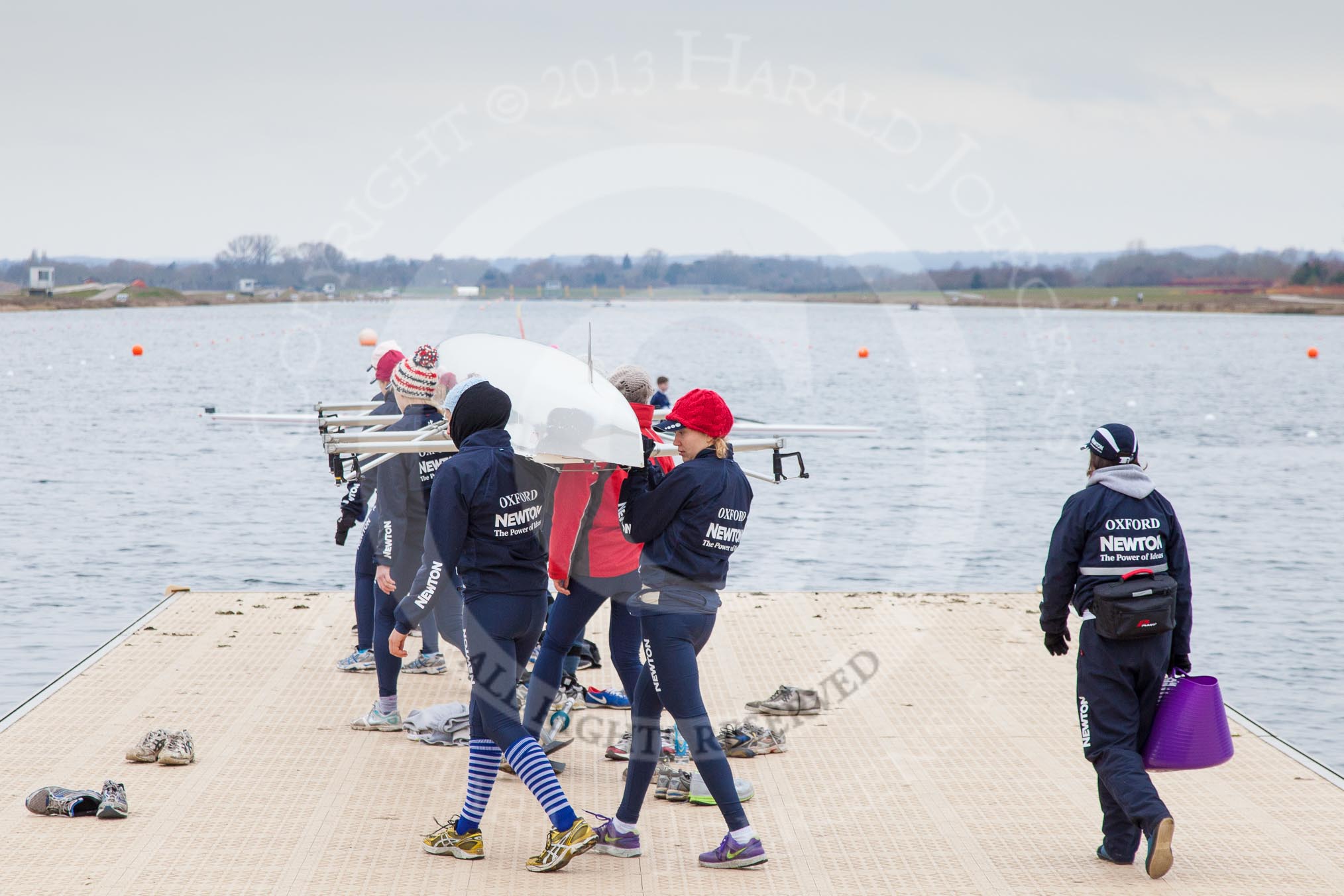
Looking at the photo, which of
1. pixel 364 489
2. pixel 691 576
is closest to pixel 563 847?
pixel 691 576

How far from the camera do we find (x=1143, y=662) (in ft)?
17.1

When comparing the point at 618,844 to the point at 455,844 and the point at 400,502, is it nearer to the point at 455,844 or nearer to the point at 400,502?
the point at 455,844

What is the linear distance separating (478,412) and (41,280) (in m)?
128

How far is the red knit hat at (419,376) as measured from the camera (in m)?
6.83

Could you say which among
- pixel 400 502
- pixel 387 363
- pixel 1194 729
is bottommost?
pixel 1194 729

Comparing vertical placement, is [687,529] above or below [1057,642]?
above

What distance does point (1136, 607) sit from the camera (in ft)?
16.6

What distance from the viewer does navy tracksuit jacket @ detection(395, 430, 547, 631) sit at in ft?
16.6

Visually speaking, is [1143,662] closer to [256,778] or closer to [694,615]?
[694,615]

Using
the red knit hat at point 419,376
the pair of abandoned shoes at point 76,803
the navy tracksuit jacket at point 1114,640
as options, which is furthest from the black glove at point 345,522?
the navy tracksuit jacket at point 1114,640

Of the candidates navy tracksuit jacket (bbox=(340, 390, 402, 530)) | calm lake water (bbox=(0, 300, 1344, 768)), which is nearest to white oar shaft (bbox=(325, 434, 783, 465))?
navy tracksuit jacket (bbox=(340, 390, 402, 530))

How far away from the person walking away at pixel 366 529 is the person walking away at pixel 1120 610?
387cm

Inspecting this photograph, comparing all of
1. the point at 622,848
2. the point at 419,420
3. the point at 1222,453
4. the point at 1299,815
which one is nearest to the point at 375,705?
the point at 419,420

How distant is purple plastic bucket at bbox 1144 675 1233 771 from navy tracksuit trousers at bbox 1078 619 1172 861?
0.08 metres
